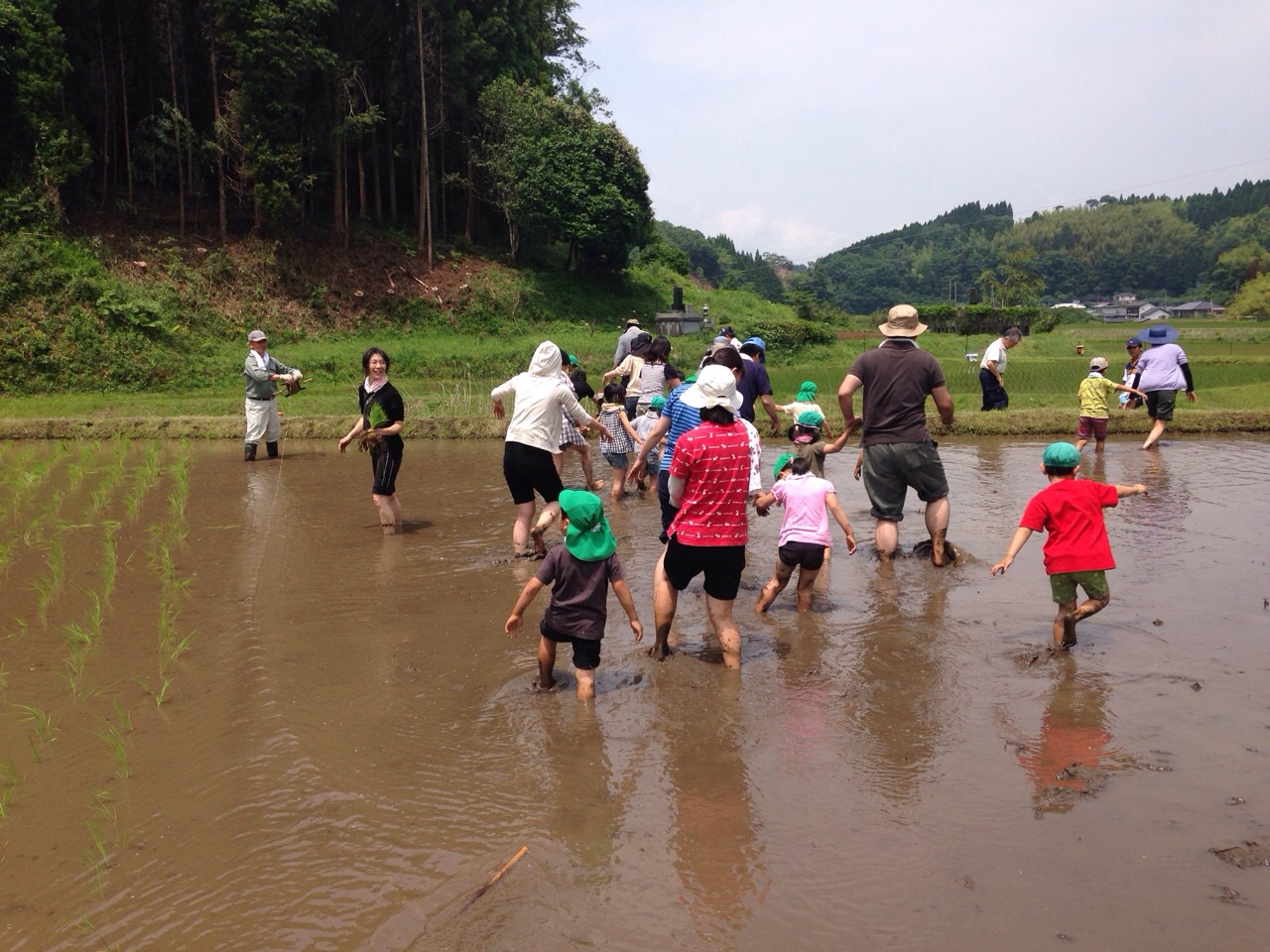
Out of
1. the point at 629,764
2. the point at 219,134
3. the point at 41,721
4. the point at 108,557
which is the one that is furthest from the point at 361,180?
the point at 629,764

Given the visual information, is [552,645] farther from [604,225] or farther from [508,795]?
[604,225]

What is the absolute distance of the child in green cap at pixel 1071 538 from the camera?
221 inches

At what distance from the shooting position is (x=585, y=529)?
5.06 m

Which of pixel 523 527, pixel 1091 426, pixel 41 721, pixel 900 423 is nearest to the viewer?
pixel 41 721

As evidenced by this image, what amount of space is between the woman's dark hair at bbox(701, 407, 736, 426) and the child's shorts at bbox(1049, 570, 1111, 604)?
211cm

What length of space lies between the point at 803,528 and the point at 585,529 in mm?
1856

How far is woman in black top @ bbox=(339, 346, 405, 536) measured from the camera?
891cm

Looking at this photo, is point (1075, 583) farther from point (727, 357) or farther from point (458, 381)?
point (458, 381)

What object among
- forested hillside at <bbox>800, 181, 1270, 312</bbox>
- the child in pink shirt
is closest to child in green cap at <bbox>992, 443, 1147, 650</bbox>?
the child in pink shirt

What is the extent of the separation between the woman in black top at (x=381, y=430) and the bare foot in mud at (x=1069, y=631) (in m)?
5.64

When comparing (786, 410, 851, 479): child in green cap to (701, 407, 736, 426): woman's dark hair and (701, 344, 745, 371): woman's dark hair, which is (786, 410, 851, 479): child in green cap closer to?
(701, 344, 745, 371): woman's dark hair

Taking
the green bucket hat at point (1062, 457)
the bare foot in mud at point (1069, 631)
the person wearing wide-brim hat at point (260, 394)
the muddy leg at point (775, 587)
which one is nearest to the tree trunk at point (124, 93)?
the person wearing wide-brim hat at point (260, 394)

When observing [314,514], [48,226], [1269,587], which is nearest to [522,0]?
[48,226]

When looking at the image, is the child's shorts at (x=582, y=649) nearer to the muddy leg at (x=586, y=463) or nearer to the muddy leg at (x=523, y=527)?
the muddy leg at (x=523, y=527)
